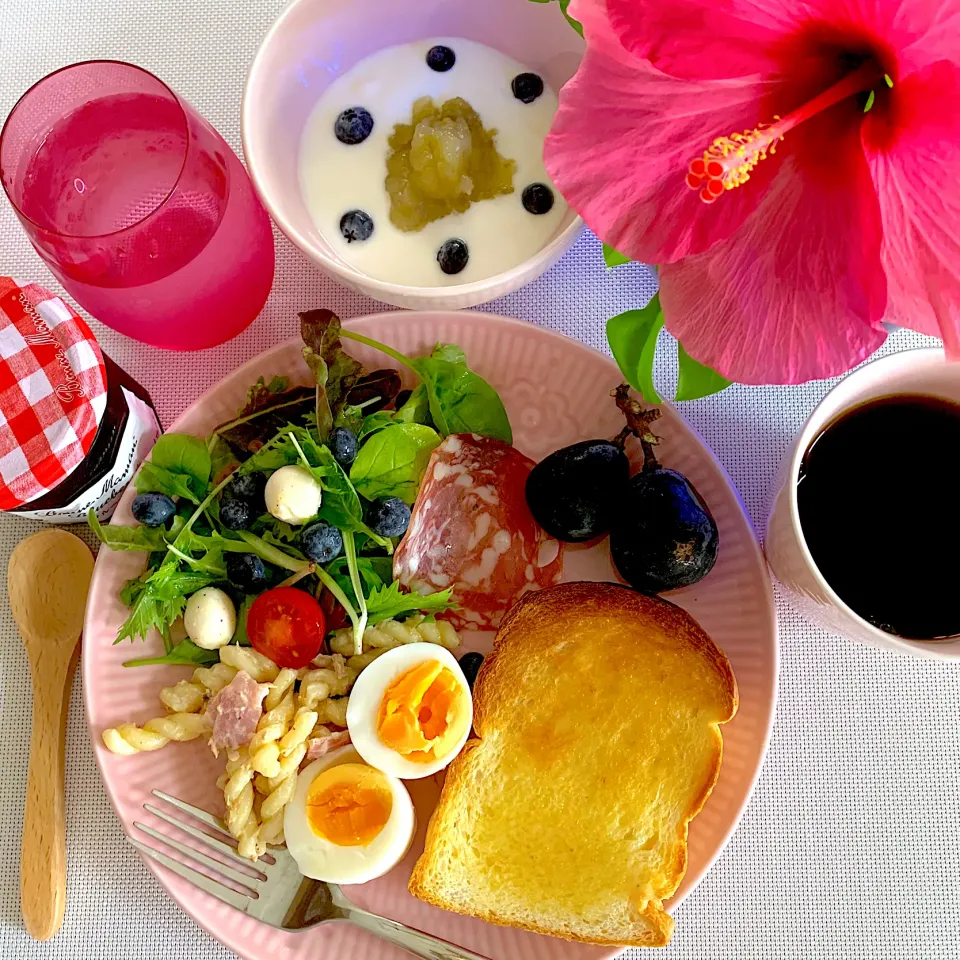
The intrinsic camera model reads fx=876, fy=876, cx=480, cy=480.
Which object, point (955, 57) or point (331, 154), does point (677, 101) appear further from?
point (331, 154)

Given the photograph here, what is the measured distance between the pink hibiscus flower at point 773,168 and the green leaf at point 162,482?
63cm

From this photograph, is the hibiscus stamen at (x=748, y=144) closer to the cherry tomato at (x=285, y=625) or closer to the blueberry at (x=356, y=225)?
the blueberry at (x=356, y=225)

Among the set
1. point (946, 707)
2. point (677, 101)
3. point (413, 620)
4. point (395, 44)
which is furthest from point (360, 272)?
point (946, 707)

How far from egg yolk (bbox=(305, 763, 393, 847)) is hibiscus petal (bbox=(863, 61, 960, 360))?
0.72 meters

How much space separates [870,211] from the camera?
53 cm

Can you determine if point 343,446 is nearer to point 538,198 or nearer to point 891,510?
point 538,198

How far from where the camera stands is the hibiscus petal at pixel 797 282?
1.77 feet

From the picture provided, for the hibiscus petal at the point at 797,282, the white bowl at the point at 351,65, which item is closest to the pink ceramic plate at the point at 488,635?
the white bowl at the point at 351,65

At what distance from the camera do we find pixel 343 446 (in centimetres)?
98

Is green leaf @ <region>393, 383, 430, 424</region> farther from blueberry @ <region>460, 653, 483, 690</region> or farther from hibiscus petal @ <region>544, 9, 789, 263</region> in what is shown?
hibiscus petal @ <region>544, 9, 789, 263</region>

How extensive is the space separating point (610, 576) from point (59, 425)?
0.63 m

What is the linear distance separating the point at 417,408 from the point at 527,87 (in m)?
0.38

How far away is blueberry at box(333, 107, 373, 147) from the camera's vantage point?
980 mm

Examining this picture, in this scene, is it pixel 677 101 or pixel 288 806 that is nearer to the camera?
pixel 677 101
